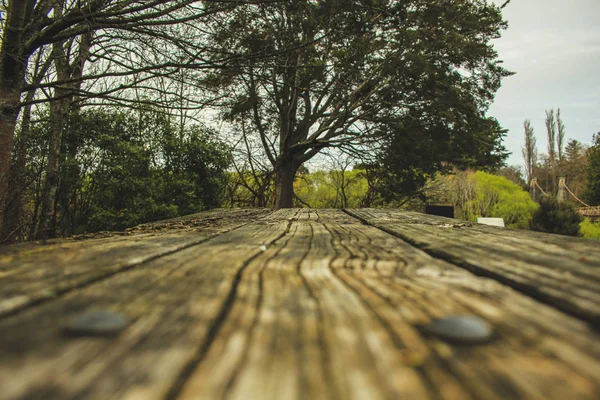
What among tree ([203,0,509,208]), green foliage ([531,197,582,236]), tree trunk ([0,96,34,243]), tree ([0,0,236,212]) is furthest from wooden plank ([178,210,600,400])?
green foliage ([531,197,582,236])

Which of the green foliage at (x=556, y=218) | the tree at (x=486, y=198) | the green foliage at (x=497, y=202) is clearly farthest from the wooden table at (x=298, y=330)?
the green foliage at (x=497, y=202)

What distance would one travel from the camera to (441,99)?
8758 millimetres

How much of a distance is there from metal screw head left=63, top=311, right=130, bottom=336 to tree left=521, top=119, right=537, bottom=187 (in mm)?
54424

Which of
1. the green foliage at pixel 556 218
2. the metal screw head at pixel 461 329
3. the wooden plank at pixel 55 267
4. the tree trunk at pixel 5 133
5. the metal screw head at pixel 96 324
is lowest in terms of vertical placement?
the green foliage at pixel 556 218

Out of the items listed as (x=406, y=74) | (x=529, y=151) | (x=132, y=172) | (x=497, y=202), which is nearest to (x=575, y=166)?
(x=529, y=151)

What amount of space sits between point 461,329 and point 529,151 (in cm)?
5722

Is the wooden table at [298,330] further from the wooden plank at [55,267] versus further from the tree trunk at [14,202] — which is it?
the tree trunk at [14,202]

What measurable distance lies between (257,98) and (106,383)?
38.3 feet

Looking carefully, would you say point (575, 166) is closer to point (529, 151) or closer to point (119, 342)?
point (529, 151)

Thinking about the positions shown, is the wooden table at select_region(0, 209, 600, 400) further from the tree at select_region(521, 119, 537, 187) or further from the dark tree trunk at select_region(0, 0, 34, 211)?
the tree at select_region(521, 119, 537, 187)

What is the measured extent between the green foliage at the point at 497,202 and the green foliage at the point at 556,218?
5515 mm

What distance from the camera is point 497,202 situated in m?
20.2

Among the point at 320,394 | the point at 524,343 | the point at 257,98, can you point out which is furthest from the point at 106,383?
the point at 257,98

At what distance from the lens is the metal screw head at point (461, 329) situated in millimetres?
396
